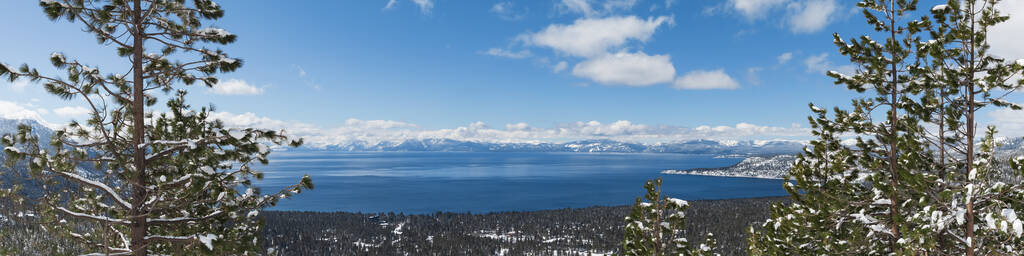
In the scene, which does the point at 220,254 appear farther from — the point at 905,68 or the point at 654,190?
the point at 905,68

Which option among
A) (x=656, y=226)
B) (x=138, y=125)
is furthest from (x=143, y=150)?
(x=656, y=226)

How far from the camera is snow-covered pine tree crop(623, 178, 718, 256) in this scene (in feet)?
52.1

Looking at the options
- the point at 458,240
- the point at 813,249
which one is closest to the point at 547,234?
the point at 458,240

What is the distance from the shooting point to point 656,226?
16.3 meters

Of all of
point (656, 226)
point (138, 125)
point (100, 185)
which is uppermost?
point (138, 125)

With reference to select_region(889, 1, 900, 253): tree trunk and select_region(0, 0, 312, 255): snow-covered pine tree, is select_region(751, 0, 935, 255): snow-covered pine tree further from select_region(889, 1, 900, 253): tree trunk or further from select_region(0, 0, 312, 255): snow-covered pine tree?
select_region(0, 0, 312, 255): snow-covered pine tree

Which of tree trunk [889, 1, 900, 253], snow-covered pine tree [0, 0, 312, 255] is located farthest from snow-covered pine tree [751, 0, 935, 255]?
snow-covered pine tree [0, 0, 312, 255]

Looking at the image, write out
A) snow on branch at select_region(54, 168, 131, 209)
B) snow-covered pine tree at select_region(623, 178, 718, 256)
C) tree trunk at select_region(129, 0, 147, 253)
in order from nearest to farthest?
snow on branch at select_region(54, 168, 131, 209), tree trunk at select_region(129, 0, 147, 253), snow-covered pine tree at select_region(623, 178, 718, 256)

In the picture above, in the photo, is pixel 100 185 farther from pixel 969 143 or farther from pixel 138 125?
pixel 969 143

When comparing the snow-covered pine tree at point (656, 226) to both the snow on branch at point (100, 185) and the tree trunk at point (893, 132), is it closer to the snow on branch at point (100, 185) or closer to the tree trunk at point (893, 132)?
the tree trunk at point (893, 132)

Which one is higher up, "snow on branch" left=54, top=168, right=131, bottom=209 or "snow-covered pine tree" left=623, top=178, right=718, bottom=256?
"snow on branch" left=54, top=168, right=131, bottom=209

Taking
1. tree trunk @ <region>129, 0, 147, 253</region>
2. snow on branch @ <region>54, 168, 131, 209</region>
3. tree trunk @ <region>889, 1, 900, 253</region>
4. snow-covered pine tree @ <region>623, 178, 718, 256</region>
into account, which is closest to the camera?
snow on branch @ <region>54, 168, 131, 209</region>

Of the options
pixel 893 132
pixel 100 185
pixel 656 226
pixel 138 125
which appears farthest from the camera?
pixel 656 226

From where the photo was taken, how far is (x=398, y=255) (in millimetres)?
111812
